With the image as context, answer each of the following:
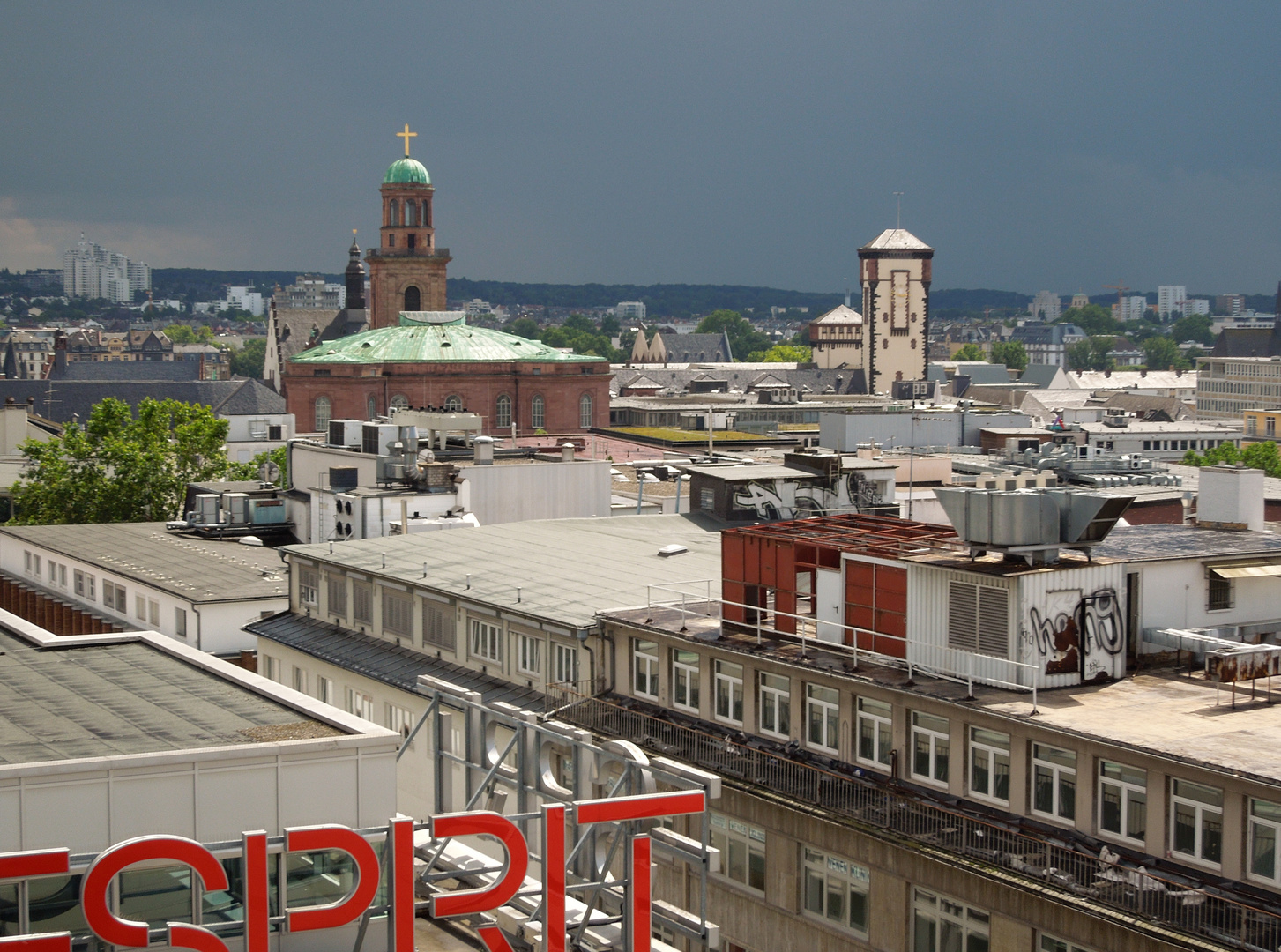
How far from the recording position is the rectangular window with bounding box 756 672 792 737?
33.5 metres

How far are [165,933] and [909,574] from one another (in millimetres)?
15693

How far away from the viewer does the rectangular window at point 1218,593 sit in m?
33.6

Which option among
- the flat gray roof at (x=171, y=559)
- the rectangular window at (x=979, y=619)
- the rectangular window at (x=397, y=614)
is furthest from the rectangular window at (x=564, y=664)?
the flat gray roof at (x=171, y=559)

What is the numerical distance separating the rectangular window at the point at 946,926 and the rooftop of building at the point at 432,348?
351 feet

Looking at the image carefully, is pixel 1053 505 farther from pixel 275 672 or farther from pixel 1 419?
pixel 1 419

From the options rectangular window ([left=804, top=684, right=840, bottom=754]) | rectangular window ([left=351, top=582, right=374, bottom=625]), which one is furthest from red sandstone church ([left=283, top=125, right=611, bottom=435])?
rectangular window ([left=804, top=684, right=840, bottom=754])

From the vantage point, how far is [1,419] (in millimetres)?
114812

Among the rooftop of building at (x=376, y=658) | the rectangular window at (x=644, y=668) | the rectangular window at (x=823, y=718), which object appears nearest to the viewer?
the rectangular window at (x=823, y=718)

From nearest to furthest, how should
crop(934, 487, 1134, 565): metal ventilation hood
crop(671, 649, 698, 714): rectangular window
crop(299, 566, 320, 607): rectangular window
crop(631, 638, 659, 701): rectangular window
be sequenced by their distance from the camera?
crop(934, 487, 1134, 565): metal ventilation hood → crop(671, 649, 698, 714): rectangular window → crop(631, 638, 659, 701): rectangular window → crop(299, 566, 320, 607): rectangular window

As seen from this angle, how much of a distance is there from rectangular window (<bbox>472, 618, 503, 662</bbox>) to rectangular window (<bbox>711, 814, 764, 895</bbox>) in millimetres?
9323

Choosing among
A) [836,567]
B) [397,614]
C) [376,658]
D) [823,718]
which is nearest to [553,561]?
[397,614]

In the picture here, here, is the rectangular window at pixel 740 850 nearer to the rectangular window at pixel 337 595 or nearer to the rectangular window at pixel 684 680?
the rectangular window at pixel 684 680

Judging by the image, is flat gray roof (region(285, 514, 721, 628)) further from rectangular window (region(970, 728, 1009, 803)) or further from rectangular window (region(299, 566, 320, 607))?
rectangular window (region(970, 728, 1009, 803))

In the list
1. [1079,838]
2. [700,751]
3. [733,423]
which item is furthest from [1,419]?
[1079,838]
